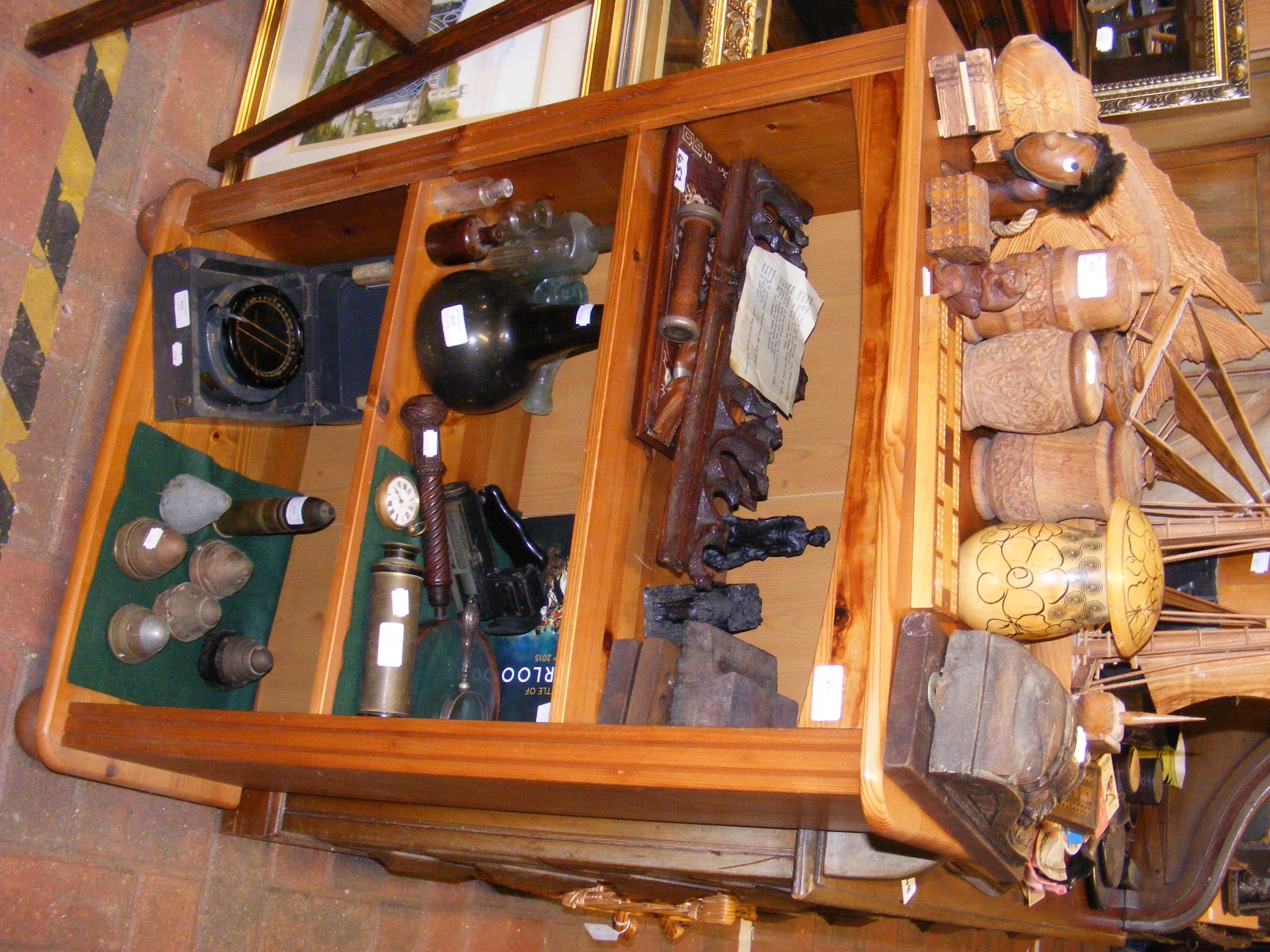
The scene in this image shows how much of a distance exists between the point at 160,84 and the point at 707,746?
1969 mm

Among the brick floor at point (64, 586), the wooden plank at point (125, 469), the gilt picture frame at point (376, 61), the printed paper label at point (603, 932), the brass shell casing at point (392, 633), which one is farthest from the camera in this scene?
the printed paper label at point (603, 932)

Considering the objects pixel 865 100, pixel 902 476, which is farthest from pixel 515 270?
pixel 902 476

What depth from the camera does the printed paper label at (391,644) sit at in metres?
1.63

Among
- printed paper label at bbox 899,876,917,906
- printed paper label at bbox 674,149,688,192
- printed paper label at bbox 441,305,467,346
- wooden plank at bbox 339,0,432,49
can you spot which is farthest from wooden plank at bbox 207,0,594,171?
printed paper label at bbox 899,876,917,906

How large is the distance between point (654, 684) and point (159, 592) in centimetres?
108

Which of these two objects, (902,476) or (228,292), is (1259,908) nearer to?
(902,476)

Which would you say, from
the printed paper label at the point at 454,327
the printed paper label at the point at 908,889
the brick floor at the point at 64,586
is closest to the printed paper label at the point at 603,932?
the brick floor at the point at 64,586

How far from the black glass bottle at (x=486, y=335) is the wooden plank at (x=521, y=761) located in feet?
2.11

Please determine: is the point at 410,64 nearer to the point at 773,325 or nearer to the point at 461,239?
the point at 461,239

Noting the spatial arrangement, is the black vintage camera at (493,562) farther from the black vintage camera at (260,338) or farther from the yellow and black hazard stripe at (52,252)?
the yellow and black hazard stripe at (52,252)

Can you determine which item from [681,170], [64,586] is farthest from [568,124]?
[64,586]

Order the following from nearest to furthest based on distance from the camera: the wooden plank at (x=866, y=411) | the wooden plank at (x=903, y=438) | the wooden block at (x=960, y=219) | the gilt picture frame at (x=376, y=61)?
the wooden plank at (x=903, y=438) < the wooden plank at (x=866, y=411) < the wooden block at (x=960, y=219) < the gilt picture frame at (x=376, y=61)

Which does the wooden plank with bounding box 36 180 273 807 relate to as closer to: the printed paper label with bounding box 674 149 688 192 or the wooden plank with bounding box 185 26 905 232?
the wooden plank with bounding box 185 26 905 232

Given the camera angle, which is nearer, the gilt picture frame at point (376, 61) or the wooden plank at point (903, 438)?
the wooden plank at point (903, 438)
